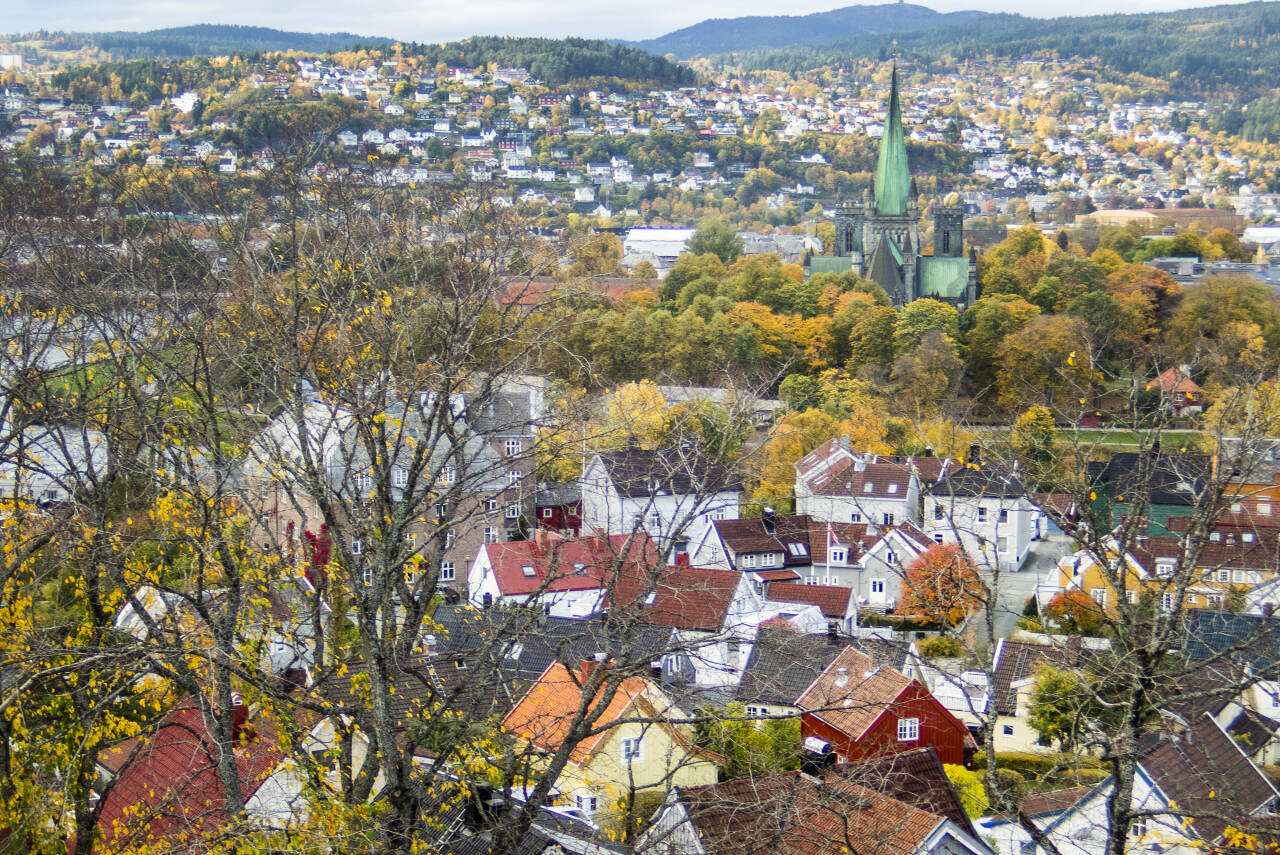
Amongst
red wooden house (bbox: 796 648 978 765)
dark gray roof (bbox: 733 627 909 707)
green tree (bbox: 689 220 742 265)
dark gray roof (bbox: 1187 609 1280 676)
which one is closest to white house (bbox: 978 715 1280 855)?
dark gray roof (bbox: 1187 609 1280 676)

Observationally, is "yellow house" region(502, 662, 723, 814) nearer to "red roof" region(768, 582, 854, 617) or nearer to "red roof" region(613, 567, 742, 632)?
"red roof" region(613, 567, 742, 632)

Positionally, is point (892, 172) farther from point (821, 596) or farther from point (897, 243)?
point (821, 596)

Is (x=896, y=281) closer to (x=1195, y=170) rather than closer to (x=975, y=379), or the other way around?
(x=975, y=379)

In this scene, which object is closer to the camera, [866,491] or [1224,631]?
[1224,631]

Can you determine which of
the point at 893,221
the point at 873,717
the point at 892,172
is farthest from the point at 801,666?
the point at 892,172

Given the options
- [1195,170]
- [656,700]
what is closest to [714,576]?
[656,700]

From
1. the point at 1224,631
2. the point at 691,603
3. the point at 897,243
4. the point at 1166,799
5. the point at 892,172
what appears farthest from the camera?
the point at 892,172

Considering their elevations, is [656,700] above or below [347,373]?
below

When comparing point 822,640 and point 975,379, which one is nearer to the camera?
point 822,640
